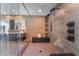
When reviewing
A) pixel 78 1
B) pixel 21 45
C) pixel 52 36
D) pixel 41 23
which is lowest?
pixel 21 45

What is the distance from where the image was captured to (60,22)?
4.20 meters

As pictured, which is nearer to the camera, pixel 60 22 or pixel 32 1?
pixel 32 1

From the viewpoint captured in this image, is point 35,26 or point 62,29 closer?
point 62,29

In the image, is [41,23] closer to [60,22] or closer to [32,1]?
[60,22]

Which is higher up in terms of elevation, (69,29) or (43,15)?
(43,15)

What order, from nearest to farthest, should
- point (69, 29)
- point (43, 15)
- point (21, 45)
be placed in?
point (69, 29)
point (43, 15)
point (21, 45)

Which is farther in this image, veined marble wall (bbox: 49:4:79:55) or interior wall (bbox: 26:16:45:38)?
interior wall (bbox: 26:16:45:38)

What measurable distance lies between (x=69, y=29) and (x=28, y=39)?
114cm

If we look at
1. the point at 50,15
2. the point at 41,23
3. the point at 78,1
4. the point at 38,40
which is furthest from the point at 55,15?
the point at 78,1

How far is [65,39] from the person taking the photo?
13.3 feet

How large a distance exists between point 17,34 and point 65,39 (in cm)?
134

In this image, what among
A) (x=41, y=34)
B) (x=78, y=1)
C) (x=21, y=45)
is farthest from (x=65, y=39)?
(x=78, y=1)

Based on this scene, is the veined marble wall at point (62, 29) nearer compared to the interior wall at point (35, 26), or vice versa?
the veined marble wall at point (62, 29)

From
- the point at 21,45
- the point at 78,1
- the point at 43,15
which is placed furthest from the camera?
the point at 21,45
